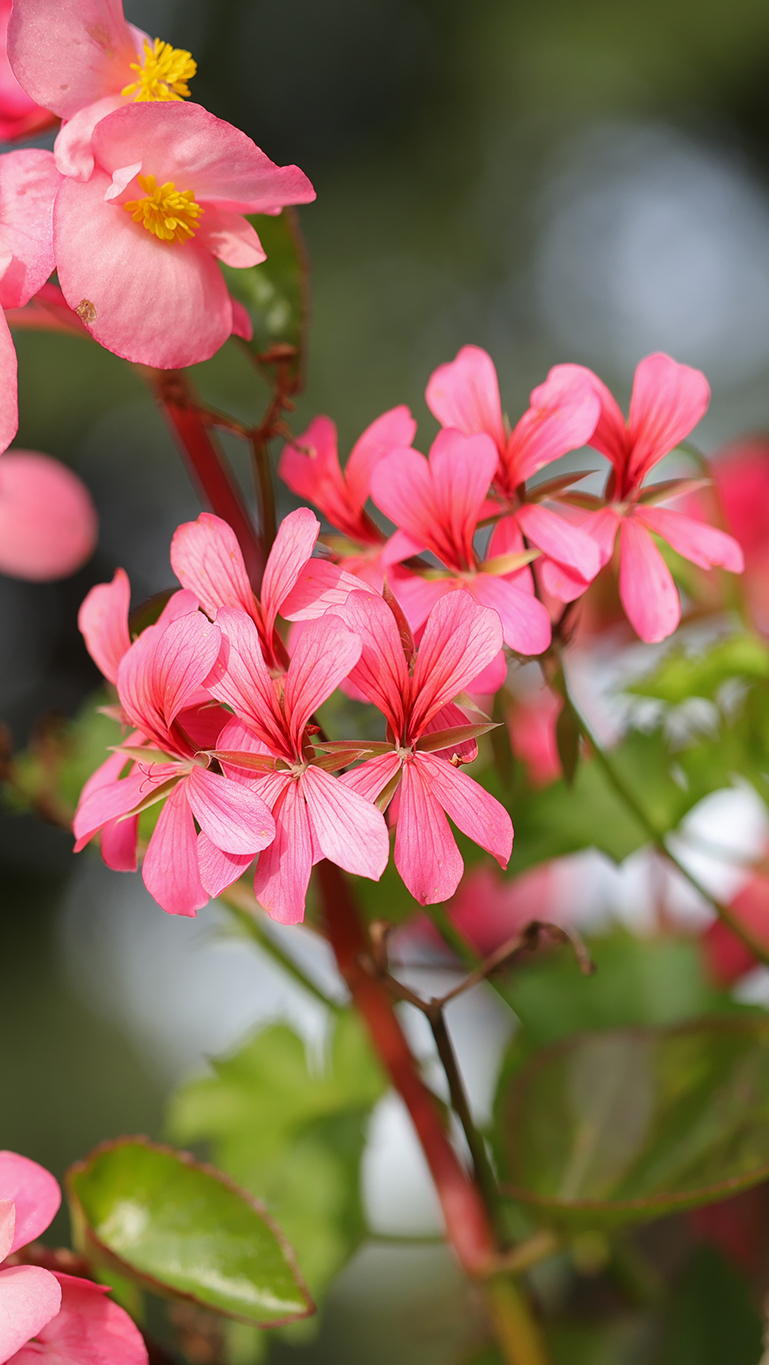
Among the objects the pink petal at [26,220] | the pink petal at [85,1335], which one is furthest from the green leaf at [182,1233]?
the pink petal at [26,220]

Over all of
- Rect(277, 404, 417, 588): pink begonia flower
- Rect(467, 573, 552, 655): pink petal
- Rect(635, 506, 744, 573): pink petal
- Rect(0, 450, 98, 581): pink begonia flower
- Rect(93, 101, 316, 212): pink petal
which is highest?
Rect(93, 101, 316, 212): pink petal

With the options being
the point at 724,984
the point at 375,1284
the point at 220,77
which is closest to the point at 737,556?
the point at 724,984

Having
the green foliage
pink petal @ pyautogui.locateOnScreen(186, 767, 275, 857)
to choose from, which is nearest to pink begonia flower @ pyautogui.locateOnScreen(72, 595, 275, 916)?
pink petal @ pyautogui.locateOnScreen(186, 767, 275, 857)

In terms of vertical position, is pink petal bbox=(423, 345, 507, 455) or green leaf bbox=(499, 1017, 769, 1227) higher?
pink petal bbox=(423, 345, 507, 455)

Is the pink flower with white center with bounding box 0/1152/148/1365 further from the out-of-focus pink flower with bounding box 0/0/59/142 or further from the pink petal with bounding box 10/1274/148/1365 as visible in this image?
the out-of-focus pink flower with bounding box 0/0/59/142

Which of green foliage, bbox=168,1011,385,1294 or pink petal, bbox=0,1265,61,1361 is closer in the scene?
pink petal, bbox=0,1265,61,1361

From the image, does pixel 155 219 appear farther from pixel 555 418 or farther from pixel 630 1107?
pixel 630 1107

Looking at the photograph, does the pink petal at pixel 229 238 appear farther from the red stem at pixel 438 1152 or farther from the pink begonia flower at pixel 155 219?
the red stem at pixel 438 1152
